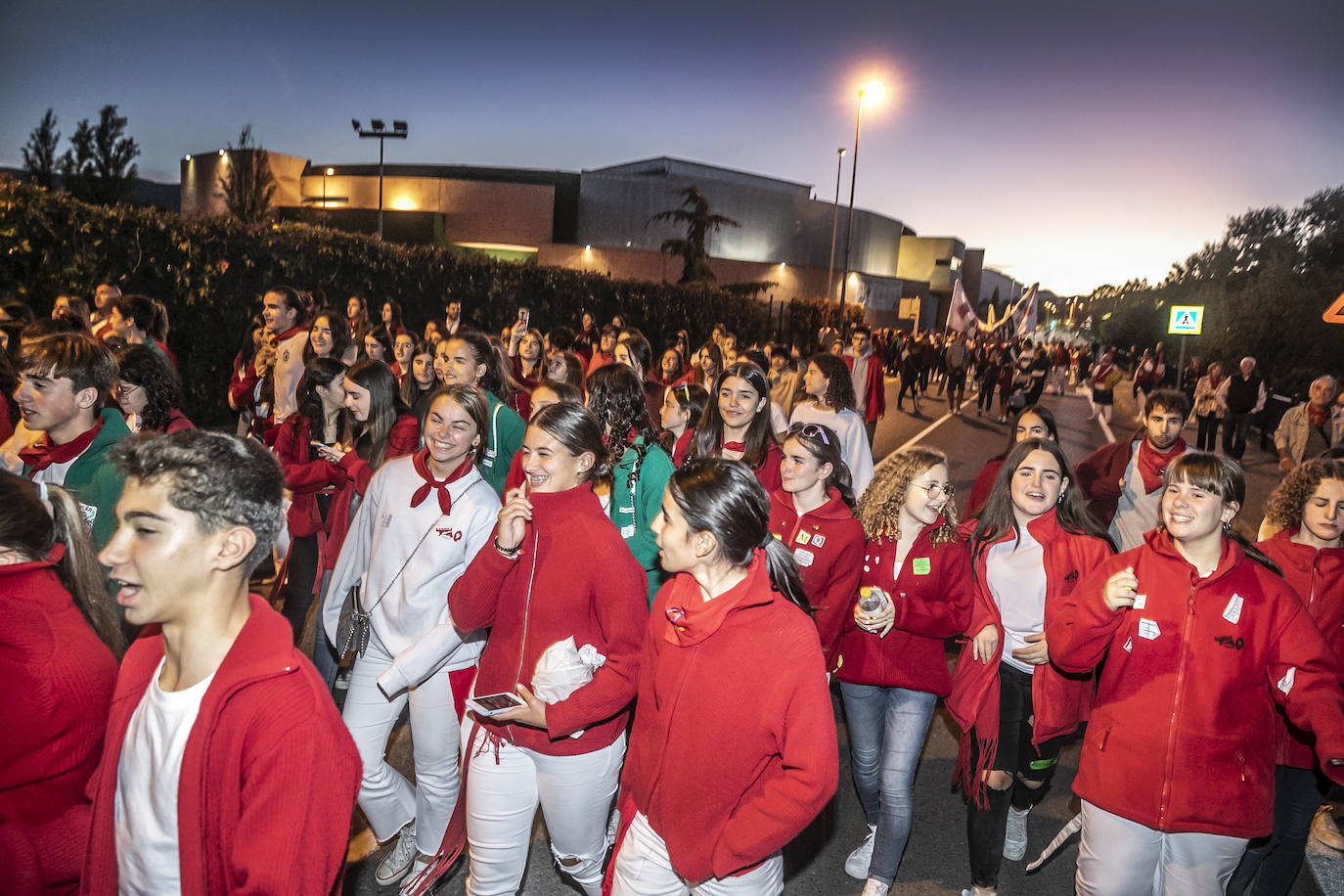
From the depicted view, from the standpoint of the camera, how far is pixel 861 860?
4.10 meters

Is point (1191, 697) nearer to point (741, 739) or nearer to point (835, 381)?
point (741, 739)

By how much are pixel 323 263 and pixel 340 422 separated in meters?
11.5

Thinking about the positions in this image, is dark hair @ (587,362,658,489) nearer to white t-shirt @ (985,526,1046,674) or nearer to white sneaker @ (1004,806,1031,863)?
white t-shirt @ (985,526,1046,674)

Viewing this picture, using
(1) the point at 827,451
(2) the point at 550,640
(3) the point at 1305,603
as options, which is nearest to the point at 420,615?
(2) the point at 550,640

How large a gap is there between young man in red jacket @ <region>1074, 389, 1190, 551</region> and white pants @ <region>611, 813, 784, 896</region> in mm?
3715

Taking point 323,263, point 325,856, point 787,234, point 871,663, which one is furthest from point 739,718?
point 787,234

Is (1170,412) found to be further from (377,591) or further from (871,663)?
(377,591)

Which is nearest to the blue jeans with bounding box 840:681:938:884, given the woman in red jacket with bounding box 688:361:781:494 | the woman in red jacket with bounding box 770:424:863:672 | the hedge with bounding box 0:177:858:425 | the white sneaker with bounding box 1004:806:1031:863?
the woman in red jacket with bounding box 770:424:863:672

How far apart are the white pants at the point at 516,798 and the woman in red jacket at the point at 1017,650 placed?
1.67 metres

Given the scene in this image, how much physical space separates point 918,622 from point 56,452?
384 centimetres

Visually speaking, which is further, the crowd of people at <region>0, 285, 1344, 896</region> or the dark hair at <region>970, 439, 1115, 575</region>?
the dark hair at <region>970, 439, 1115, 575</region>

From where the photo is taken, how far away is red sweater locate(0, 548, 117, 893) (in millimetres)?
1965

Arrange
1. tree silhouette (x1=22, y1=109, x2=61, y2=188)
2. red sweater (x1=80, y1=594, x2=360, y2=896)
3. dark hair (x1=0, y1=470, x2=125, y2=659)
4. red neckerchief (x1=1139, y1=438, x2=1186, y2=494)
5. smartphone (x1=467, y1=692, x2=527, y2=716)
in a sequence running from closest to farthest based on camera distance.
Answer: red sweater (x1=80, y1=594, x2=360, y2=896) → dark hair (x1=0, y1=470, x2=125, y2=659) → smartphone (x1=467, y1=692, x2=527, y2=716) → red neckerchief (x1=1139, y1=438, x2=1186, y2=494) → tree silhouette (x1=22, y1=109, x2=61, y2=188)

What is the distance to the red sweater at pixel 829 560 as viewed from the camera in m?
3.78
